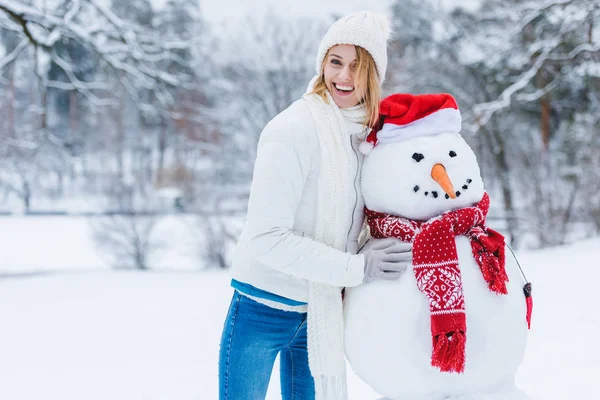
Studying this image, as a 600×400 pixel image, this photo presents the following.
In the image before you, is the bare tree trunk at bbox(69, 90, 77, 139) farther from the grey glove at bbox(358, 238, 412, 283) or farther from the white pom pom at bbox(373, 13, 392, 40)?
the grey glove at bbox(358, 238, 412, 283)

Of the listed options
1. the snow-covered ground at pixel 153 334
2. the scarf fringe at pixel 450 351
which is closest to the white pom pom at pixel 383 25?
the scarf fringe at pixel 450 351

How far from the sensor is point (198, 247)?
32.6 feet

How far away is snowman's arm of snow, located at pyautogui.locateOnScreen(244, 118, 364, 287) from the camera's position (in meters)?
1.43

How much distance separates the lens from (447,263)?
144cm

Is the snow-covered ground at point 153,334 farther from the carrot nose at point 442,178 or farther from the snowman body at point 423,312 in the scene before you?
the carrot nose at point 442,178

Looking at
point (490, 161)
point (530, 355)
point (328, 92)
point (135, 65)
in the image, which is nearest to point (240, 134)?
point (135, 65)

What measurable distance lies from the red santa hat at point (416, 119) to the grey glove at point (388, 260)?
33 centimetres

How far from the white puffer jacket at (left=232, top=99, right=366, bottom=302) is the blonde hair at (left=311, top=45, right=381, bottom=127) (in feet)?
0.65

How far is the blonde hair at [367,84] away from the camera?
1580mm

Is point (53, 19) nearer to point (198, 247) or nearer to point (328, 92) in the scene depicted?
point (198, 247)

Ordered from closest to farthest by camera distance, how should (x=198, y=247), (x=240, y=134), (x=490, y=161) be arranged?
(x=198, y=247) < (x=240, y=134) < (x=490, y=161)

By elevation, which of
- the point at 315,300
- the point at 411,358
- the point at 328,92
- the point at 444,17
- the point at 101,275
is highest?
the point at 444,17

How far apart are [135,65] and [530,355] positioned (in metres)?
6.35

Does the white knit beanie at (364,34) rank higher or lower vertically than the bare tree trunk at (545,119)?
lower
